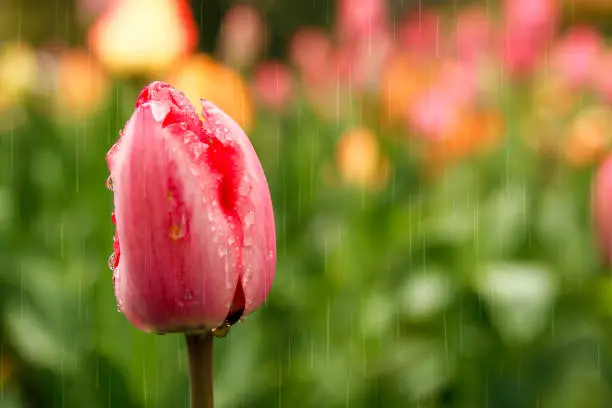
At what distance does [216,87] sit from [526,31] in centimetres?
90

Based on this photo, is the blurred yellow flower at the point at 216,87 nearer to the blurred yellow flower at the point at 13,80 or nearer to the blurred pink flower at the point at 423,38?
the blurred yellow flower at the point at 13,80

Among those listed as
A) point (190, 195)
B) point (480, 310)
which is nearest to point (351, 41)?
point (480, 310)

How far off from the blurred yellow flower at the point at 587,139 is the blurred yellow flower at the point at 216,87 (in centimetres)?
88

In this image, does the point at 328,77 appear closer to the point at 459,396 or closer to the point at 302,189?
the point at 302,189

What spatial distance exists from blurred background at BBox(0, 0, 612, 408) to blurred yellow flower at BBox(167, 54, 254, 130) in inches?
0.4

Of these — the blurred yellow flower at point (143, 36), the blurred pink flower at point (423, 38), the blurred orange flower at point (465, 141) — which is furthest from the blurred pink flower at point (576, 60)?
the blurred yellow flower at point (143, 36)

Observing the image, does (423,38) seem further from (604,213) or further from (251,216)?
(251,216)

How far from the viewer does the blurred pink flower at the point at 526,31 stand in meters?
2.35

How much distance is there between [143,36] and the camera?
212 cm

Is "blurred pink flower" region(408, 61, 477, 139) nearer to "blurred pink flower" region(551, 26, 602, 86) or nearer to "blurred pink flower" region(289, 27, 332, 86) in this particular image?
"blurred pink flower" region(551, 26, 602, 86)

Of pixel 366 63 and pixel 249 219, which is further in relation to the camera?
pixel 366 63

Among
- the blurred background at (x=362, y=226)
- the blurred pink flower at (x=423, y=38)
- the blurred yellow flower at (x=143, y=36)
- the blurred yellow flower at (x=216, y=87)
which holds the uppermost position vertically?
the blurred pink flower at (x=423, y=38)

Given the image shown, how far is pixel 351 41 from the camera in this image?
8.87ft

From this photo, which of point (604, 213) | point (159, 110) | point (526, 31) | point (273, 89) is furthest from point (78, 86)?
point (159, 110)
